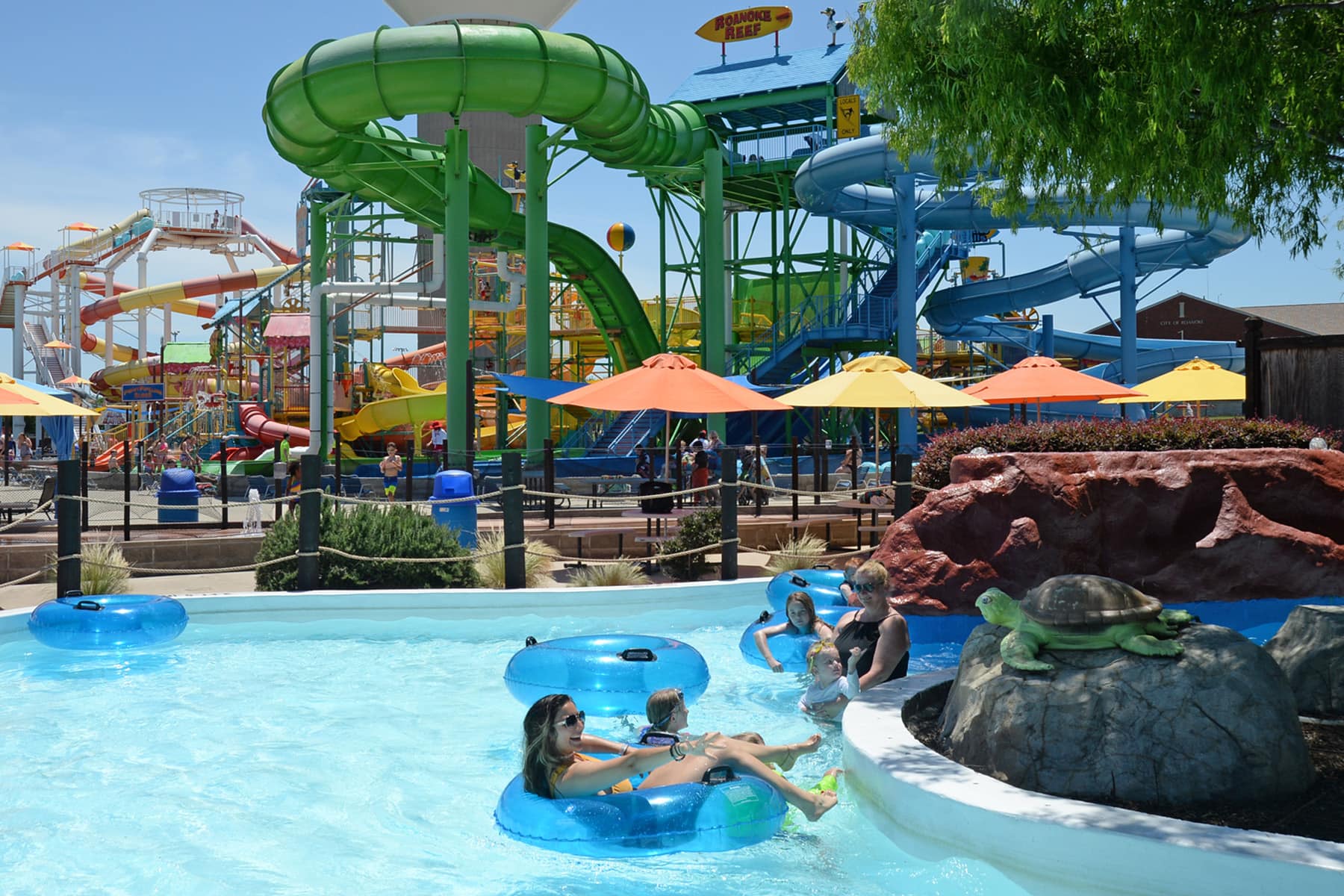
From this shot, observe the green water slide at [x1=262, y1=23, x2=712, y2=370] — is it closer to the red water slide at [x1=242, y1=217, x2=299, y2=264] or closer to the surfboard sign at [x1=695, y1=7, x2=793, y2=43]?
the surfboard sign at [x1=695, y1=7, x2=793, y2=43]

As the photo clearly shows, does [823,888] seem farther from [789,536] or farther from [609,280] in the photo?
[609,280]

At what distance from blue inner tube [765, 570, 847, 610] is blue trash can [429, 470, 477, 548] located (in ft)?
12.2

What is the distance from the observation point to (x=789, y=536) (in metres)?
13.1

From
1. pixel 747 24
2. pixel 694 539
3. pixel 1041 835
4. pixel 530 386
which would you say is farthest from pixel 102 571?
pixel 747 24

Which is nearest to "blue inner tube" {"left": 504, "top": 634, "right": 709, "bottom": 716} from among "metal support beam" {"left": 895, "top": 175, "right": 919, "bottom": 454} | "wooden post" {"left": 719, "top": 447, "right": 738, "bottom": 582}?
"wooden post" {"left": 719, "top": 447, "right": 738, "bottom": 582}

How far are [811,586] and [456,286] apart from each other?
42.0 feet

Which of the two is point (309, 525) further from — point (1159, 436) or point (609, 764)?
point (1159, 436)

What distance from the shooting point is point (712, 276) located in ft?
80.2

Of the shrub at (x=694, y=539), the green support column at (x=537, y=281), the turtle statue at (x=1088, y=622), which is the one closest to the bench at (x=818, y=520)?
the shrub at (x=694, y=539)

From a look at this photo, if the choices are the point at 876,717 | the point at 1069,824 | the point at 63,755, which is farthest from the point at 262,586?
the point at 1069,824

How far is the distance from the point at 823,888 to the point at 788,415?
25120 mm

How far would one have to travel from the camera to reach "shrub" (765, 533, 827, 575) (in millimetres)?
11695

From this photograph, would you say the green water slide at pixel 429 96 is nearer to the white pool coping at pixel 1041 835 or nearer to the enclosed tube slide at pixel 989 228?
the enclosed tube slide at pixel 989 228

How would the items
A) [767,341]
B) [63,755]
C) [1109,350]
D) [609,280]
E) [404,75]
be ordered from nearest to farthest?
1. [63,755]
2. [404,75]
3. [609,280]
4. [767,341]
5. [1109,350]
